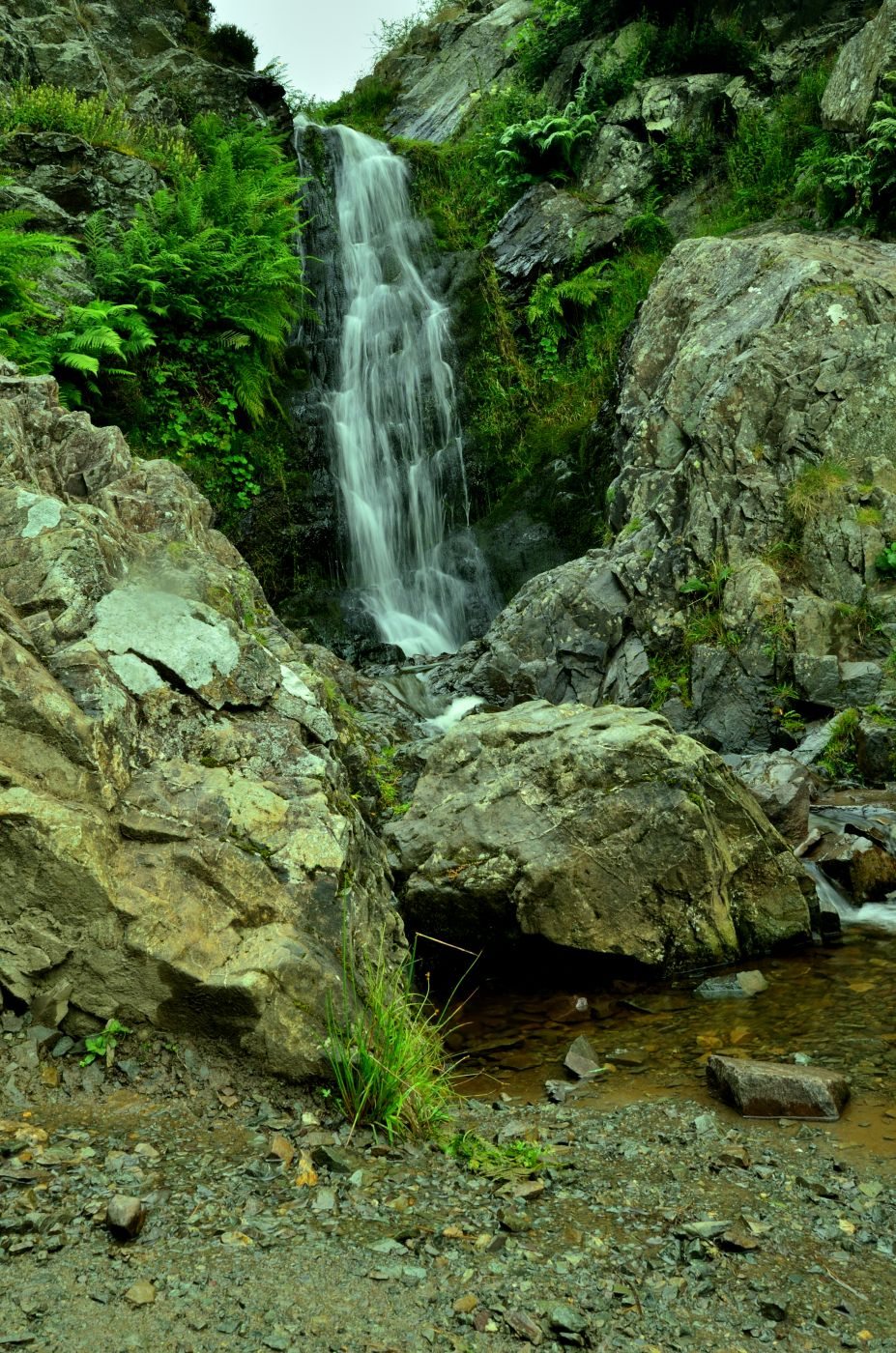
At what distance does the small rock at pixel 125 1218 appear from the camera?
2768mm

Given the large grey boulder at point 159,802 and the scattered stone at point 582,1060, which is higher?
the large grey boulder at point 159,802

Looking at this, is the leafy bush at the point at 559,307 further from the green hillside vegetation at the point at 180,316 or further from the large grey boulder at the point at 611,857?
the large grey boulder at the point at 611,857

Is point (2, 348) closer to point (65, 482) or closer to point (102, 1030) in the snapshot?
point (65, 482)

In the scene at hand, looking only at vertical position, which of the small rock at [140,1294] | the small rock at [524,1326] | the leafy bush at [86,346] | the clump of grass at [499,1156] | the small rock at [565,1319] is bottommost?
the clump of grass at [499,1156]

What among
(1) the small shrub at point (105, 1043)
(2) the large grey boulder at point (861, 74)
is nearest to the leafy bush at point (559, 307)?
(2) the large grey boulder at point (861, 74)

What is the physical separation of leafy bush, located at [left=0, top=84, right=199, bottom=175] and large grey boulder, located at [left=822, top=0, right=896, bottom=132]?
964 cm

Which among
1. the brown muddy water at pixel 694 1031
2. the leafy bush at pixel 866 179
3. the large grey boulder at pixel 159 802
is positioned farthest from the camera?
the leafy bush at pixel 866 179

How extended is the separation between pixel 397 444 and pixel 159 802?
11.3 m

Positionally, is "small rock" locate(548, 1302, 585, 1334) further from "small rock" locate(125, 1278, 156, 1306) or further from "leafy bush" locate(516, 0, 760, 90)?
"leafy bush" locate(516, 0, 760, 90)

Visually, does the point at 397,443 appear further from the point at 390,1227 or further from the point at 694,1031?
the point at 390,1227

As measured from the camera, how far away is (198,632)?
191 inches

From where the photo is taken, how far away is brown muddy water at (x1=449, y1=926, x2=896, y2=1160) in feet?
13.8

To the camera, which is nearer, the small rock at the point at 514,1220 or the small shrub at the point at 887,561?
the small rock at the point at 514,1220

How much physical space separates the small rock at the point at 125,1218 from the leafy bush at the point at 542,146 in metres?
17.9
